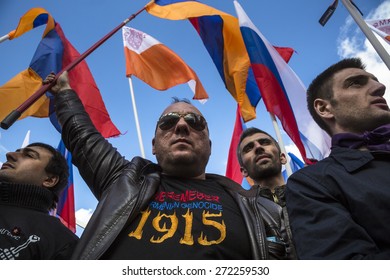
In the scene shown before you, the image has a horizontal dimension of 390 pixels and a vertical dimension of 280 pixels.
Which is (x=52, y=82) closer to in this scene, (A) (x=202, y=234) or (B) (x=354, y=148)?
(A) (x=202, y=234)

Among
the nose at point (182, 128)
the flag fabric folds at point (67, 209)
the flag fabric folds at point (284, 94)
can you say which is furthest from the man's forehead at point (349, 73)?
the flag fabric folds at point (67, 209)

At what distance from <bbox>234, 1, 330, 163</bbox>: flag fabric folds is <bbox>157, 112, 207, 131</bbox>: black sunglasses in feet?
8.97

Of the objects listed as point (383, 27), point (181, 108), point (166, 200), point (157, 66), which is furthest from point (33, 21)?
point (383, 27)

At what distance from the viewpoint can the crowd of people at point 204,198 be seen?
1.58m

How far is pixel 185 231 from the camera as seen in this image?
1.94 meters

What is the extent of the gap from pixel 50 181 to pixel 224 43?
4193 millimetres

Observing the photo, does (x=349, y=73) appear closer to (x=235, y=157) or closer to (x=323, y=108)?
(x=323, y=108)

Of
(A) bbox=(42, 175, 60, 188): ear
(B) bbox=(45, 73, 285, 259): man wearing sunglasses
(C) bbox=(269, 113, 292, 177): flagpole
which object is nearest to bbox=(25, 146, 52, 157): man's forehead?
(A) bbox=(42, 175, 60, 188): ear

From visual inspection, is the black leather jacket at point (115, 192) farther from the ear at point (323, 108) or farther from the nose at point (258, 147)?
the nose at point (258, 147)

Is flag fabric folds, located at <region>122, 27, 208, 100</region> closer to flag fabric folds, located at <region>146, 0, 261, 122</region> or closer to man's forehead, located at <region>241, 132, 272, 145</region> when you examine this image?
flag fabric folds, located at <region>146, 0, 261, 122</region>

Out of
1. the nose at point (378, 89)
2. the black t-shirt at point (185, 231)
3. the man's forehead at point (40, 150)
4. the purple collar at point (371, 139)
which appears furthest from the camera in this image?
the man's forehead at point (40, 150)

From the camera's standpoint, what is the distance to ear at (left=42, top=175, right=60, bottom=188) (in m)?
3.19
